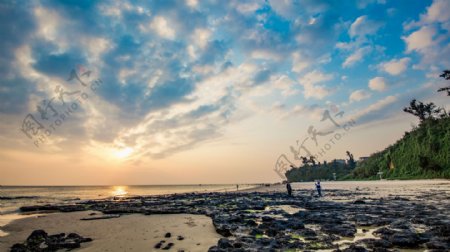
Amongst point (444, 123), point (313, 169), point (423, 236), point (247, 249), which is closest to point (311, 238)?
point (247, 249)

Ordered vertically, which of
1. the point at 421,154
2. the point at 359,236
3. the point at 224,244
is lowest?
the point at 359,236

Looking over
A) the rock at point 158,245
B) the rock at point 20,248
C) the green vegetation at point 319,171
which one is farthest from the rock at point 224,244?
the green vegetation at point 319,171

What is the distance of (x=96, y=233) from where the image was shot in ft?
50.8

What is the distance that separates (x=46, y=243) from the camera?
41.5 ft

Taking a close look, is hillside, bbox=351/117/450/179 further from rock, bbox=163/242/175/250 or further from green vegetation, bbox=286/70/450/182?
rock, bbox=163/242/175/250

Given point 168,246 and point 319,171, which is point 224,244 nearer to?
point 168,246

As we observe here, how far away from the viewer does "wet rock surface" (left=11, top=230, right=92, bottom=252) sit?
11.8 meters

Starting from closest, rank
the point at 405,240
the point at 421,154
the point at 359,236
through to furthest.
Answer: the point at 405,240, the point at 359,236, the point at 421,154

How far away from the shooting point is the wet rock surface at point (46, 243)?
464 inches

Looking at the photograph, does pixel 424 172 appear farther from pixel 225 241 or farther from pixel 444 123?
pixel 225 241

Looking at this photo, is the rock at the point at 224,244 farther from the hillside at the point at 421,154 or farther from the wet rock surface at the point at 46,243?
the hillside at the point at 421,154

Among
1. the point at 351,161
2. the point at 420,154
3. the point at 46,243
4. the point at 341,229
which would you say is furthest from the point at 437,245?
the point at 351,161

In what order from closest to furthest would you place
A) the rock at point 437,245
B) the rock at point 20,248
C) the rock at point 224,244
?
the rock at point 437,245 → the rock at point 224,244 → the rock at point 20,248

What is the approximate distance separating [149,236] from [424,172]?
56362mm
